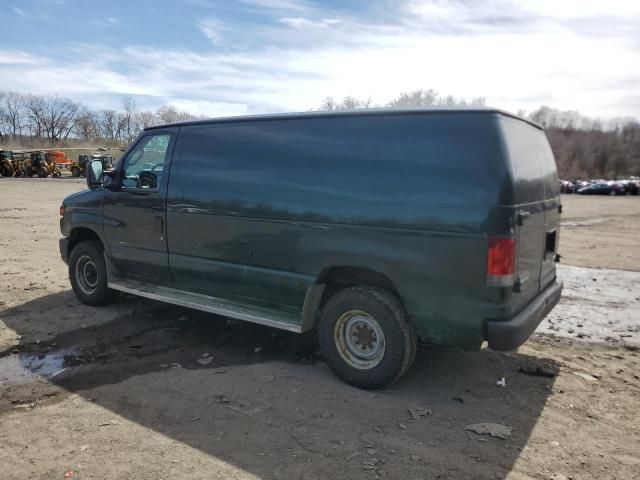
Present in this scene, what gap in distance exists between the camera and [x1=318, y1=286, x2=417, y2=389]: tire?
4141mm

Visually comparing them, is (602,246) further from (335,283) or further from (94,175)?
(94,175)

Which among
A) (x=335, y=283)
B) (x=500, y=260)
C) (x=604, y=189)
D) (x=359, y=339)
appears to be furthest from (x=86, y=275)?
(x=604, y=189)

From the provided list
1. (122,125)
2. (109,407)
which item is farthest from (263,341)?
(122,125)

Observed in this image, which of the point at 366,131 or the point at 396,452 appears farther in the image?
the point at 366,131

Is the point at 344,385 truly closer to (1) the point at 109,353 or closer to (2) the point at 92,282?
(1) the point at 109,353

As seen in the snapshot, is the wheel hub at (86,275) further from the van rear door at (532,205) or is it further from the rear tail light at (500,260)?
the van rear door at (532,205)

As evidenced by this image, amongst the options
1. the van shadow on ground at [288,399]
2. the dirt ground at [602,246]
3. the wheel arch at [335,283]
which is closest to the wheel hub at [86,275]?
the van shadow on ground at [288,399]

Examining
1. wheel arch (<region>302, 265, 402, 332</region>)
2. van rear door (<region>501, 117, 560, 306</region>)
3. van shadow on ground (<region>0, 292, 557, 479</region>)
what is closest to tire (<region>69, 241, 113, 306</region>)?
van shadow on ground (<region>0, 292, 557, 479</region>)

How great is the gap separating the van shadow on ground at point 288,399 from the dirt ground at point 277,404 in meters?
0.01

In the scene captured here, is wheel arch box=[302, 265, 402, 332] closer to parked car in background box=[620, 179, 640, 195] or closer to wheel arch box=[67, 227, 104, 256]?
wheel arch box=[67, 227, 104, 256]

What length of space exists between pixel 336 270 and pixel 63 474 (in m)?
2.48

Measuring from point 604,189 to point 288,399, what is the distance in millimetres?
61589

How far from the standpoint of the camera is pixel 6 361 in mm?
4855

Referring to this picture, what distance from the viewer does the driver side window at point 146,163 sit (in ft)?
18.4
